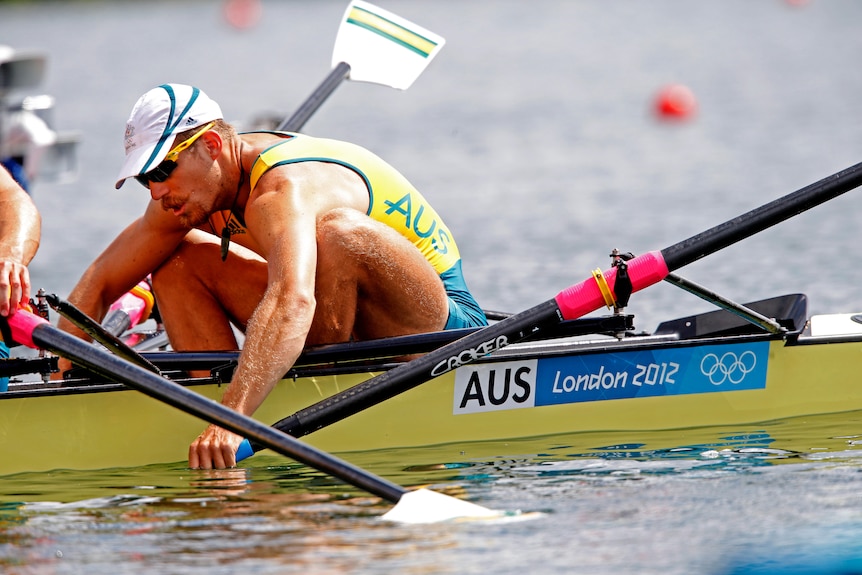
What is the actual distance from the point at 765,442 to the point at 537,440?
91 centimetres

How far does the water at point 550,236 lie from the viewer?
164 inches

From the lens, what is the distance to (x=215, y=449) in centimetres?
465

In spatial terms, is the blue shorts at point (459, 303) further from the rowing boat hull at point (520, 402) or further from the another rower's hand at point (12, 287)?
the another rower's hand at point (12, 287)

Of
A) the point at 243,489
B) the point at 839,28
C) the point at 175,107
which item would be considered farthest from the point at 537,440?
the point at 839,28

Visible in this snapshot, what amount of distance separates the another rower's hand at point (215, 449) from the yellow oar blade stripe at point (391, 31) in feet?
11.4

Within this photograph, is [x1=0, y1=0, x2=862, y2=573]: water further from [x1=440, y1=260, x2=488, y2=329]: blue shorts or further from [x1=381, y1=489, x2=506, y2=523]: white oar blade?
[x1=440, y1=260, x2=488, y2=329]: blue shorts

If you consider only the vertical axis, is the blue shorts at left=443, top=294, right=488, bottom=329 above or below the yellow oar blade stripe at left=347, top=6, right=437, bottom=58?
below

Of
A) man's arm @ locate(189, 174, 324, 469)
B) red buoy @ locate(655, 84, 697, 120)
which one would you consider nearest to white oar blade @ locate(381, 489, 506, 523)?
man's arm @ locate(189, 174, 324, 469)

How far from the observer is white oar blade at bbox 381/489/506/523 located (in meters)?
4.35

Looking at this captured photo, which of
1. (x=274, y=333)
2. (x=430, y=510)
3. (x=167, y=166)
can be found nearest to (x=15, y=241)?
(x=167, y=166)

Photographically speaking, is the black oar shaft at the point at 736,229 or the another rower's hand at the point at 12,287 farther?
the black oar shaft at the point at 736,229

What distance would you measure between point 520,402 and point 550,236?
6.76 meters

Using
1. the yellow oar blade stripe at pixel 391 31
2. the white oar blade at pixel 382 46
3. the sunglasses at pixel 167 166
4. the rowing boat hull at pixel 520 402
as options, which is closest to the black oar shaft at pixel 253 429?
the rowing boat hull at pixel 520 402

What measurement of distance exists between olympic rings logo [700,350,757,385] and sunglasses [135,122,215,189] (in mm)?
2260
